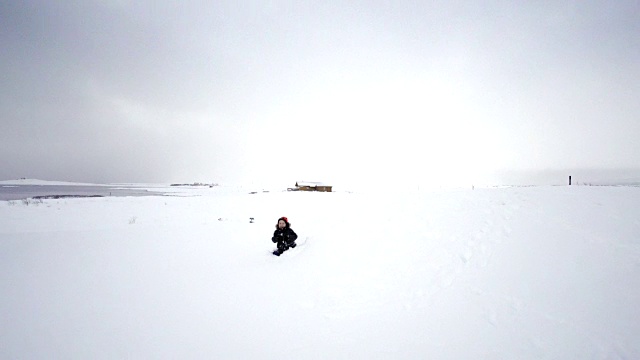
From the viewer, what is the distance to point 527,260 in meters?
5.55

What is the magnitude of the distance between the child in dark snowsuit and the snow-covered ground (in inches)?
11.1

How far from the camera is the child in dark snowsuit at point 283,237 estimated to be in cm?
849

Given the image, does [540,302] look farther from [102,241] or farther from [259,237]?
[102,241]

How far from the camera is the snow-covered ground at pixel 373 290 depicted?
422 centimetres

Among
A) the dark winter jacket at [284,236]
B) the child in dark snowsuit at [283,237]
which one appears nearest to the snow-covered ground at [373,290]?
the child in dark snowsuit at [283,237]

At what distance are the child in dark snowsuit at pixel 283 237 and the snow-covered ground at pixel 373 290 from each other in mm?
283

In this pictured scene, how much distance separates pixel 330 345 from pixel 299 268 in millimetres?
3025

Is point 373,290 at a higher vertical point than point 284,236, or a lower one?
lower

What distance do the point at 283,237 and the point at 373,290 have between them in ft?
12.4

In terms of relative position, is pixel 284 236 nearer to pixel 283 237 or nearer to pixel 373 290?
pixel 283 237

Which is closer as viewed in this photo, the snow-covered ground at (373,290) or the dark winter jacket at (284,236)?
the snow-covered ground at (373,290)

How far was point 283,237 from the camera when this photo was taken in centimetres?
857

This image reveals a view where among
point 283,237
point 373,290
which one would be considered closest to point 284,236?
point 283,237

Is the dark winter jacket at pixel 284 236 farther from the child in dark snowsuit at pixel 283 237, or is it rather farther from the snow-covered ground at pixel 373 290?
the snow-covered ground at pixel 373 290
